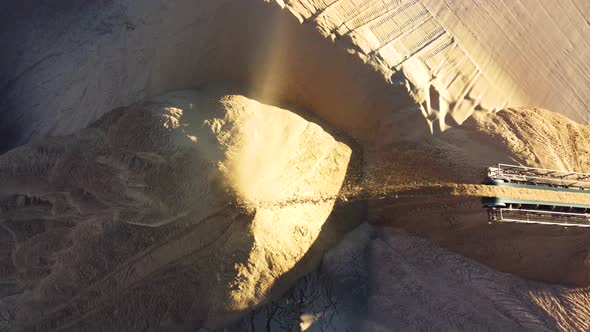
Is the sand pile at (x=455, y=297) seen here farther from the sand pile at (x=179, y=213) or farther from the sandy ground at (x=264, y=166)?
the sand pile at (x=179, y=213)

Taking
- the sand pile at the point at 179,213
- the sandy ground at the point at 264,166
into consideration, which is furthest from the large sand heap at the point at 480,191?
the sand pile at the point at 179,213

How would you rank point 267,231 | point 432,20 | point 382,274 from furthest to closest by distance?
1. point 432,20
2. point 382,274
3. point 267,231

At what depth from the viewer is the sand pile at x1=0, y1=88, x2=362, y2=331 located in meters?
2.54

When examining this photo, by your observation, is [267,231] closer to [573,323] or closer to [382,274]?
[382,274]

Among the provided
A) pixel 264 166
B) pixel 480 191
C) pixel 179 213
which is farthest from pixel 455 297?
pixel 179 213

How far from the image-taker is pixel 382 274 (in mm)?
2984

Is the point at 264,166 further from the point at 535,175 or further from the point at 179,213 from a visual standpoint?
the point at 535,175

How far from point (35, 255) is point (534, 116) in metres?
3.52

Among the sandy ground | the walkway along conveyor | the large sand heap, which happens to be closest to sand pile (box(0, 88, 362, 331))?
the sandy ground

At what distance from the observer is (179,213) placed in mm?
2559

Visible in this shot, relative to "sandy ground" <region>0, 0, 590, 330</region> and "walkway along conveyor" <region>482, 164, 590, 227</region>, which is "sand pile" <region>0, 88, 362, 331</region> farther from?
"walkway along conveyor" <region>482, 164, 590, 227</region>

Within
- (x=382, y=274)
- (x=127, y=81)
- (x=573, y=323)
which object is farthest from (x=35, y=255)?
(x=573, y=323)

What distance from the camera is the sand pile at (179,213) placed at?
8.32 feet

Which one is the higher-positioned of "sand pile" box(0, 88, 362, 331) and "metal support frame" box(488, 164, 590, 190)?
"metal support frame" box(488, 164, 590, 190)
